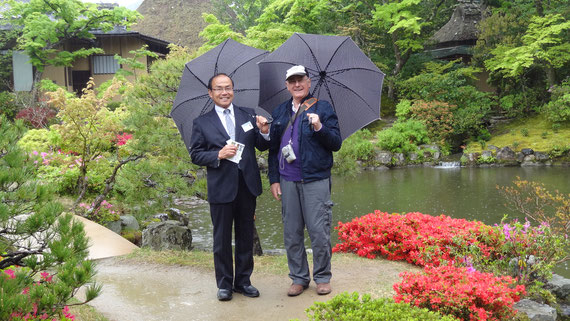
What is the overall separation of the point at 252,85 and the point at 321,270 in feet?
6.08

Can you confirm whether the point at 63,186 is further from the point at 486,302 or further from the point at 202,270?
the point at 486,302

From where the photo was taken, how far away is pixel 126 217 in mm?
8148

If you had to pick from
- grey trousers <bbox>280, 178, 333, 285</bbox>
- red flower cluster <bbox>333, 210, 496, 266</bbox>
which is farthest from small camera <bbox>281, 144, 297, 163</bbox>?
red flower cluster <bbox>333, 210, 496, 266</bbox>

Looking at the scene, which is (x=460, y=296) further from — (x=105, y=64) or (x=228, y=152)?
(x=105, y=64)

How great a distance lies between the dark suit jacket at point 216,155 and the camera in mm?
3758

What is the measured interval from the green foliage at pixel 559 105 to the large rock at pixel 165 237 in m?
15.4

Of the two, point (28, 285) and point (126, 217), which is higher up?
point (28, 285)

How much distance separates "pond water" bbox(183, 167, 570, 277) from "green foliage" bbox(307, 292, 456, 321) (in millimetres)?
4154

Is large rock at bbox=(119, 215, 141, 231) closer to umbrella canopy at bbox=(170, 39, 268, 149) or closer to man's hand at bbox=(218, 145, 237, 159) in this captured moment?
umbrella canopy at bbox=(170, 39, 268, 149)

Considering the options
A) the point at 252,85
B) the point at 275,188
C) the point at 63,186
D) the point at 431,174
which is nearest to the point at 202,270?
the point at 275,188

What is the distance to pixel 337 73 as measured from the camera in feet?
13.6

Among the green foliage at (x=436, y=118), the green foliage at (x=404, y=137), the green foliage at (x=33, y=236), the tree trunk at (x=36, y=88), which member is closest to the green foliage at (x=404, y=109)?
the green foliage at (x=436, y=118)

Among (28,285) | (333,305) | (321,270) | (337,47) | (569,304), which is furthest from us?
(569,304)

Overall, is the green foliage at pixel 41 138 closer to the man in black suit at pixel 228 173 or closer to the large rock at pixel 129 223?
the large rock at pixel 129 223
